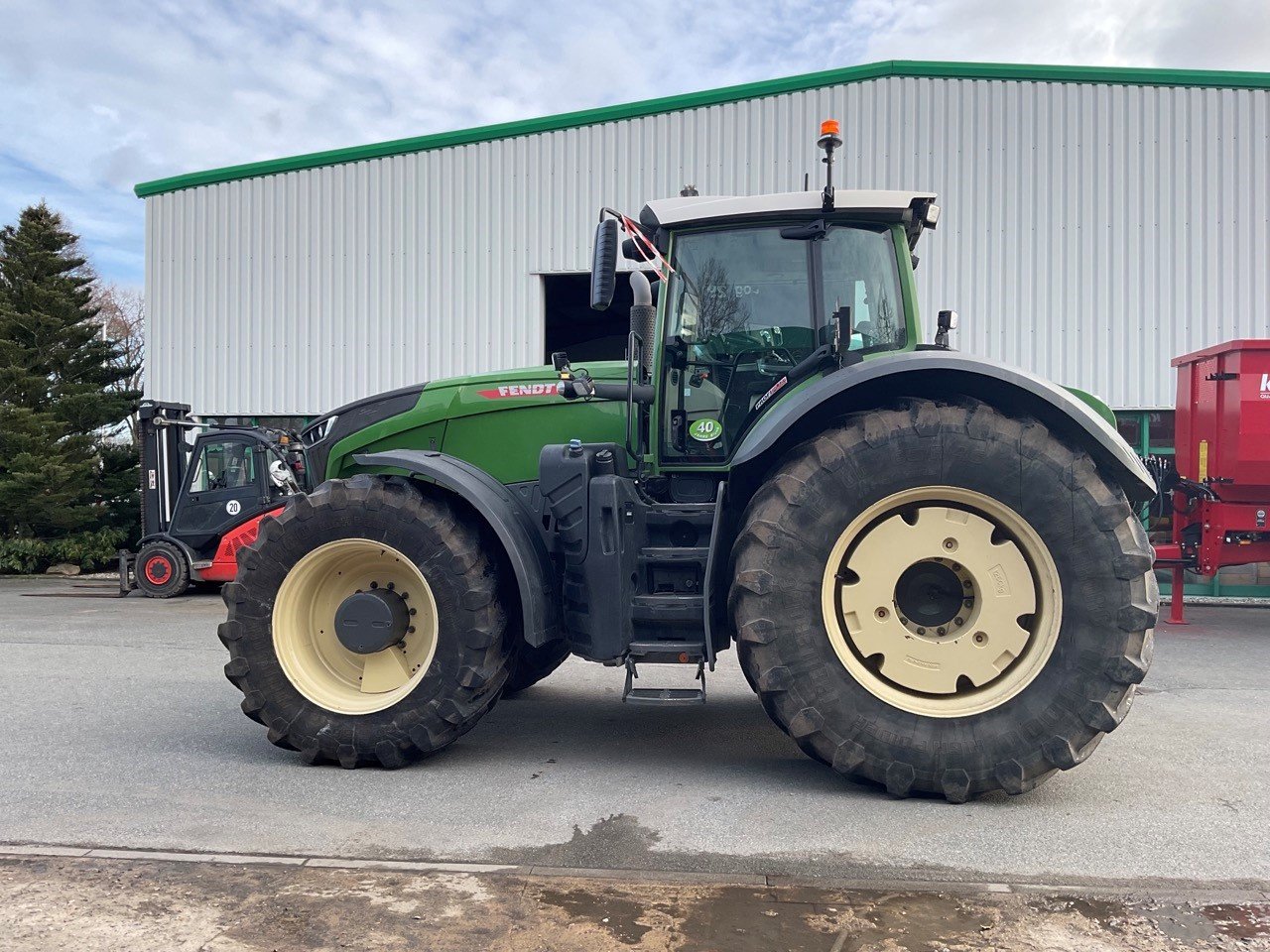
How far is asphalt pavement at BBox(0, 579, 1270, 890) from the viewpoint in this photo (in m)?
3.78

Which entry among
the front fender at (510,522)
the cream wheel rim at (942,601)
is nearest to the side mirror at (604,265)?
the front fender at (510,522)

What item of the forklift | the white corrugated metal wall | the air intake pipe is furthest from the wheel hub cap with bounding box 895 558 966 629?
the forklift

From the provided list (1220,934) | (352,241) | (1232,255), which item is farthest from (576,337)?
(1220,934)

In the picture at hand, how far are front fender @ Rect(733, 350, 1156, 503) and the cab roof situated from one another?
809mm

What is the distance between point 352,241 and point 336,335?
1417 millimetres

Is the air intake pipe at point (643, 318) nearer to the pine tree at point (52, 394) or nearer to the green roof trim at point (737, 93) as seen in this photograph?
the green roof trim at point (737, 93)

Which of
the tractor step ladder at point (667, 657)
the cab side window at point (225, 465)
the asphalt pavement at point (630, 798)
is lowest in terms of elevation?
the asphalt pavement at point (630, 798)

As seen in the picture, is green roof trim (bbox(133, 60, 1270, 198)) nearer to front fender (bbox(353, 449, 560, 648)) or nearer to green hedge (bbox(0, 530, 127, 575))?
green hedge (bbox(0, 530, 127, 575))

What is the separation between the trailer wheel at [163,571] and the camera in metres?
13.2

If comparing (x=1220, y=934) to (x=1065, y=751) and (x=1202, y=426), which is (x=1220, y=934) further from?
(x=1202, y=426)

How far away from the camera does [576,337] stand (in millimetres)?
16672

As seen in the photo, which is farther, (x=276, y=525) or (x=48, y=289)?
(x=48, y=289)

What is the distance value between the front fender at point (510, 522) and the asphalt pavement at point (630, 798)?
0.76m

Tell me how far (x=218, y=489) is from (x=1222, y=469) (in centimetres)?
1196
